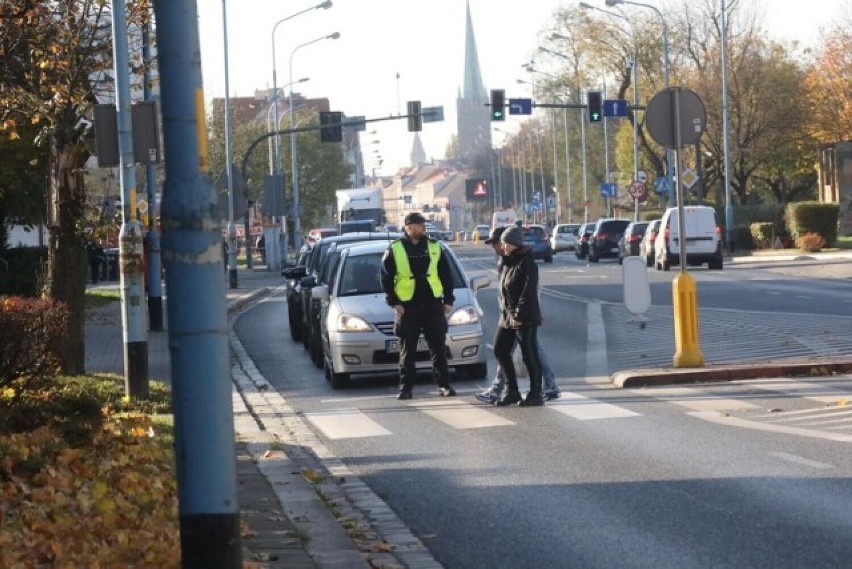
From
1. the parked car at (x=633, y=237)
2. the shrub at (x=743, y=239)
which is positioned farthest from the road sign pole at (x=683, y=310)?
the shrub at (x=743, y=239)

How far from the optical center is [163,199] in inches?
233

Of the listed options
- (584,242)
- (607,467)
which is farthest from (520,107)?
(607,467)

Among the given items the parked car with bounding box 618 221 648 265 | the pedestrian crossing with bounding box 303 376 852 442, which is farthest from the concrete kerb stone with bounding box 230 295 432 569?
the parked car with bounding box 618 221 648 265

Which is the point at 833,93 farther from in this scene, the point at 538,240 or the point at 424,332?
the point at 424,332

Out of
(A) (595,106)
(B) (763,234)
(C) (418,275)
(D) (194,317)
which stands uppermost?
(A) (595,106)

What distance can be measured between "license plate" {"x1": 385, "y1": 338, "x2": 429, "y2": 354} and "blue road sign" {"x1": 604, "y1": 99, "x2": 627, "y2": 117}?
144 ft

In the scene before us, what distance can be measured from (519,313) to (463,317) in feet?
8.44

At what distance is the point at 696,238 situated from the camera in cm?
4941

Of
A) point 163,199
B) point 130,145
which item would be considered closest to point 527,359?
point 130,145

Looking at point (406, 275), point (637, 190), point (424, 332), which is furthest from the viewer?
point (637, 190)

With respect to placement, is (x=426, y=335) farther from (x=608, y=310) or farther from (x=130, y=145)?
(x=608, y=310)

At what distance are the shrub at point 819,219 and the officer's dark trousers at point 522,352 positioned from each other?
4505cm

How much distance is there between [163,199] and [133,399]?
1058cm

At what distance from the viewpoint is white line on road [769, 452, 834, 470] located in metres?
10.6
